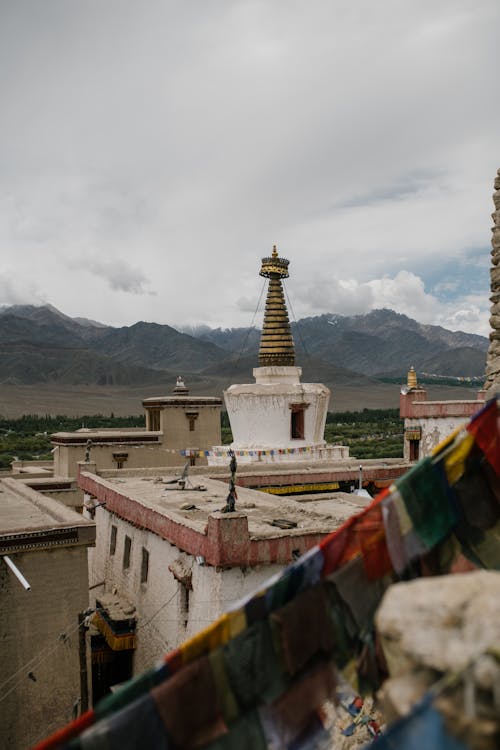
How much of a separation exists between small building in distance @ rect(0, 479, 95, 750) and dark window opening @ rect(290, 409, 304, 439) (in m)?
16.1

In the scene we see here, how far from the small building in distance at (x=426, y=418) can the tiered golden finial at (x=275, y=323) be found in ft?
18.6

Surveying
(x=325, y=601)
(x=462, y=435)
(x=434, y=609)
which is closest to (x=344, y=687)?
(x=325, y=601)

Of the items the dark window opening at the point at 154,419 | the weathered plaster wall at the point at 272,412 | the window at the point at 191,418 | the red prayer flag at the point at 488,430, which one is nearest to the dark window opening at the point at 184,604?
the red prayer flag at the point at 488,430

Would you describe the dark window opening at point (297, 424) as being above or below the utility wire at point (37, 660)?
above

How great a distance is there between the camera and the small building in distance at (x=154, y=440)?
2780 centimetres

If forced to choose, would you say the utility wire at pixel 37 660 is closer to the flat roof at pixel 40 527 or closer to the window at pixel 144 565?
the flat roof at pixel 40 527

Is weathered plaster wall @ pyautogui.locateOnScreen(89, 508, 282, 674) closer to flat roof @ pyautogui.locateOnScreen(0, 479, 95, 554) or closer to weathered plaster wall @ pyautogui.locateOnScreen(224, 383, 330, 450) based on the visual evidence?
flat roof @ pyautogui.locateOnScreen(0, 479, 95, 554)

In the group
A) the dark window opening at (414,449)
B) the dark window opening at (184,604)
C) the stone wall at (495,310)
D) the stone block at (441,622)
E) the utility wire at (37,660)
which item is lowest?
the utility wire at (37,660)

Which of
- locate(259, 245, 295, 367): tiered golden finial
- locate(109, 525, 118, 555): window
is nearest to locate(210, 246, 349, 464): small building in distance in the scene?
locate(259, 245, 295, 367): tiered golden finial

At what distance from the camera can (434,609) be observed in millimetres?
3152

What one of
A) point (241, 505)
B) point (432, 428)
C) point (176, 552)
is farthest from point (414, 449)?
point (176, 552)

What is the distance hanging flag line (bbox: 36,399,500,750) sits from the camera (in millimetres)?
3666

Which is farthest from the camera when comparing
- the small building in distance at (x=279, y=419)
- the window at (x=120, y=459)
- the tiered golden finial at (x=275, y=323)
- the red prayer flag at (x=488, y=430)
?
the tiered golden finial at (x=275, y=323)

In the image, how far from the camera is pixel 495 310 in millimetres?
8727
